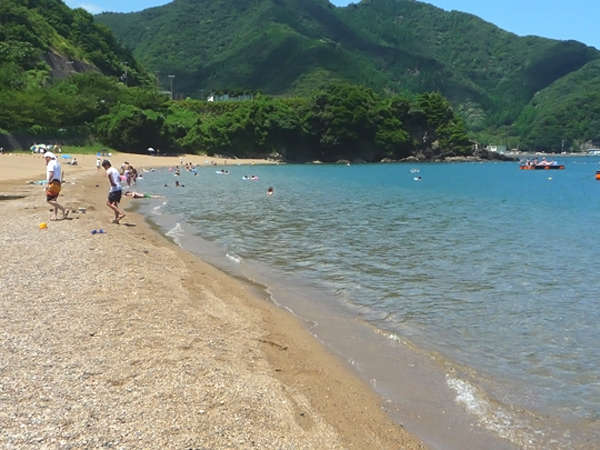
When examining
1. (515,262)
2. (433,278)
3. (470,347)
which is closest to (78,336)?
(470,347)

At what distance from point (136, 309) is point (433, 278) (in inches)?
317

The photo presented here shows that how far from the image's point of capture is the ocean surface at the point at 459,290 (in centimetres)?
695

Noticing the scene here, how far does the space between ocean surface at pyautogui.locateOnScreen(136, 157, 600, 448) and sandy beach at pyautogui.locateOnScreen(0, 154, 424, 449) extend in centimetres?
93

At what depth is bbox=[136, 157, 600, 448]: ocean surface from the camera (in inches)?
273

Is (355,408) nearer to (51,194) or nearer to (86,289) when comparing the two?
(86,289)

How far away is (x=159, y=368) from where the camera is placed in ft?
20.4

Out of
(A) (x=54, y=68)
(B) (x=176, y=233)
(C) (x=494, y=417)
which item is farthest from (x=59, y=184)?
(A) (x=54, y=68)

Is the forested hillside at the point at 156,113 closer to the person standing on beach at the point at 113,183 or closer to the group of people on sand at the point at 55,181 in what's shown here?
the group of people on sand at the point at 55,181

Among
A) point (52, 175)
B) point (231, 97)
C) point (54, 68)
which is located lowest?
point (52, 175)

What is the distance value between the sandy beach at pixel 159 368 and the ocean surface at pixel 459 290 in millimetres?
932

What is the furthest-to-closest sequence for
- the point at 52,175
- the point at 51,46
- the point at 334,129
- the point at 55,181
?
the point at 334,129 < the point at 51,46 < the point at 55,181 < the point at 52,175

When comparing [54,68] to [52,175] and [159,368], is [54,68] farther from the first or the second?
[159,368]

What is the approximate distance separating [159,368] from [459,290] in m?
8.35

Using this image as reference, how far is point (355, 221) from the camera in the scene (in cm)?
2525
